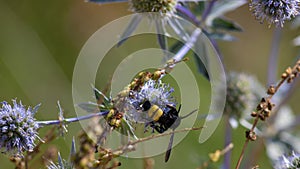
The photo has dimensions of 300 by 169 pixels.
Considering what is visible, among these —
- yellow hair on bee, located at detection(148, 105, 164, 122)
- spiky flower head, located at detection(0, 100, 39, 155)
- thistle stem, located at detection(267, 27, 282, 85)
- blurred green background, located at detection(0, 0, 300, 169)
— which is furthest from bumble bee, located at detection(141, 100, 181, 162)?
blurred green background, located at detection(0, 0, 300, 169)

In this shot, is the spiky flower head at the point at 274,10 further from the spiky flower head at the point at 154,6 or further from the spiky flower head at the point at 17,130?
the spiky flower head at the point at 17,130

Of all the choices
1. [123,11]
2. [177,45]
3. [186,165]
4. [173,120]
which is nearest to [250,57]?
[123,11]

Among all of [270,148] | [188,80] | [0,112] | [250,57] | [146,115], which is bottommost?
[270,148]

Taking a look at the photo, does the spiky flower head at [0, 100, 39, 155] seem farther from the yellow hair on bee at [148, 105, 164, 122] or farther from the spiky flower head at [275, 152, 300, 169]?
the spiky flower head at [275, 152, 300, 169]

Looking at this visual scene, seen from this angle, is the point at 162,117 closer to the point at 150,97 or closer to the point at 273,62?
the point at 150,97

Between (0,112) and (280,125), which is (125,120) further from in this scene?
(280,125)
